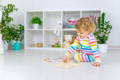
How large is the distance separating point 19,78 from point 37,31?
1742 mm

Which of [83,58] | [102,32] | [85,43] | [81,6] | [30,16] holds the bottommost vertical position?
[83,58]

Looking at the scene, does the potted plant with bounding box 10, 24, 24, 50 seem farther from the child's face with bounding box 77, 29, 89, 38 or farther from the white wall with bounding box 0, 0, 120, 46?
the child's face with bounding box 77, 29, 89, 38

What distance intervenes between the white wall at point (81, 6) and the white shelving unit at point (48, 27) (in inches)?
3.1

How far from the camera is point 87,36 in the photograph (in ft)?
5.27

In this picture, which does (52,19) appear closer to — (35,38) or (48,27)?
(48,27)

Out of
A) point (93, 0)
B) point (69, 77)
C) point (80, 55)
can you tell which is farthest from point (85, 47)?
point (93, 0)

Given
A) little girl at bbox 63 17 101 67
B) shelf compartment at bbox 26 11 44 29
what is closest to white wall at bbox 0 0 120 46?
shelf compartment at bbox 26 11 44 29

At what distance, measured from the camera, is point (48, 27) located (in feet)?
9.12

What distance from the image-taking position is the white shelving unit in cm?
260

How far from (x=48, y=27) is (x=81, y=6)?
0.54 m


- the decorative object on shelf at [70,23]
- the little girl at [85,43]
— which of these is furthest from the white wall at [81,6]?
the little girl at [85,43]

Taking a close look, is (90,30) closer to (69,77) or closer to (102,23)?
(69,77)

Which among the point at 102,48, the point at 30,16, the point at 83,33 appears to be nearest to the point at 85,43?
the point at 83,33

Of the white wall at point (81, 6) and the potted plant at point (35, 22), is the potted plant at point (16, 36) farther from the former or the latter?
the white wall at point (81, 6)
